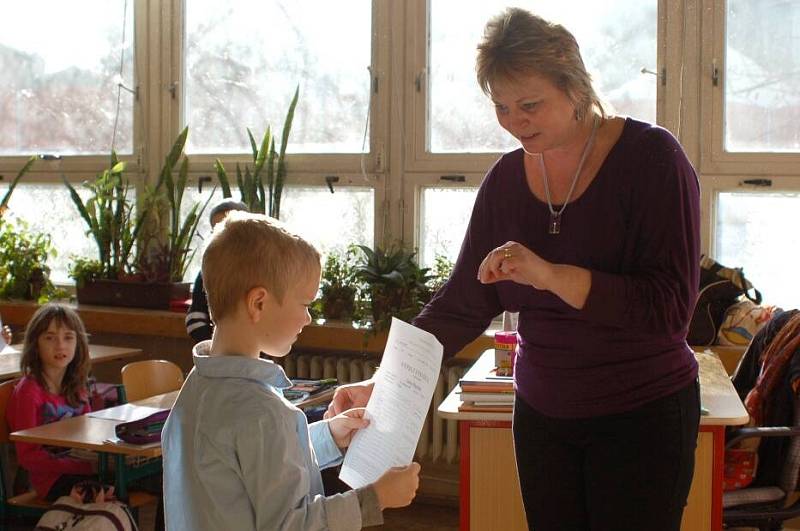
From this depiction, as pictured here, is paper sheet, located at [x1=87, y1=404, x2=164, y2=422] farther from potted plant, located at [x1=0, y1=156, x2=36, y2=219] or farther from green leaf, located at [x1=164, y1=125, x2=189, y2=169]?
potted plant, located at [x1=0, y1=156, x2=36, y2=219]

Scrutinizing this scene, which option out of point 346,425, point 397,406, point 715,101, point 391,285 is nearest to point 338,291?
point 391,285

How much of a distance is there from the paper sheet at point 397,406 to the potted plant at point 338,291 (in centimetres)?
320

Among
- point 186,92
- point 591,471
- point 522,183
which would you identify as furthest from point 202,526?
point 186,92

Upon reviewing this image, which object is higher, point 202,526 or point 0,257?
point 0,257

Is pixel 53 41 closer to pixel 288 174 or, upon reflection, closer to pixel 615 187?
pixel 288 174

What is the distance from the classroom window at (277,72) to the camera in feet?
16.7

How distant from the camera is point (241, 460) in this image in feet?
4.63

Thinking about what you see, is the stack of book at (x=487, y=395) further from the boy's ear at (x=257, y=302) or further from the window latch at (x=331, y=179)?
the window latch at (x=331, y=179)

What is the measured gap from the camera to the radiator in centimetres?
468

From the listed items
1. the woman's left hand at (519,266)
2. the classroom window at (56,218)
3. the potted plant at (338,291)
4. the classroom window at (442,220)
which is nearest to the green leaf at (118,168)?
the classroom window at (56,218)

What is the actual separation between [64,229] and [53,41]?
3.64ft

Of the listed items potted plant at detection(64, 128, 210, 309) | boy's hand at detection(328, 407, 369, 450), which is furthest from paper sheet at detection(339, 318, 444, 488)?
potted plant at detection(64, 128, 210, 309)

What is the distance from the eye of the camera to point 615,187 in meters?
1.74

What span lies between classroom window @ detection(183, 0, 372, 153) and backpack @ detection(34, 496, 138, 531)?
2.38 m
